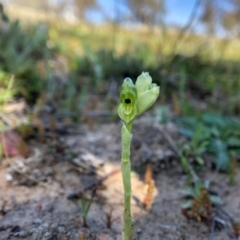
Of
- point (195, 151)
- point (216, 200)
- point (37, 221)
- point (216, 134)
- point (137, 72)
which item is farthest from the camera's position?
Answer: point (137, 72)

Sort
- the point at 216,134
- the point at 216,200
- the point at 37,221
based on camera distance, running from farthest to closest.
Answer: the point at 216,134, the point at 216,200, the point at 37,221

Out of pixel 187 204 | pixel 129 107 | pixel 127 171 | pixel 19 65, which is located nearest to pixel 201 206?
pixel 187 204

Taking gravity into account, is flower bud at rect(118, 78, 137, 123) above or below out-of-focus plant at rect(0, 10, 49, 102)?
below

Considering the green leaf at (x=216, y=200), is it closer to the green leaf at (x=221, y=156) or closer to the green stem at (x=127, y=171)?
the green leaf at (x=221, y=156)

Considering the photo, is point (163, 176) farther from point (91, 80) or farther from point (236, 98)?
point (91, 80)

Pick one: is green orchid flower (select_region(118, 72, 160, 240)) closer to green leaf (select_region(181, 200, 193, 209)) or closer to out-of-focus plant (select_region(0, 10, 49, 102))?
green leaf (select_region(181, 200, 193, 209))

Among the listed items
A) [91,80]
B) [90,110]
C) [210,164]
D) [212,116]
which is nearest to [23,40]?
[91,80]

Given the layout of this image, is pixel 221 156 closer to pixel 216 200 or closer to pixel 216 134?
pixel 216 134

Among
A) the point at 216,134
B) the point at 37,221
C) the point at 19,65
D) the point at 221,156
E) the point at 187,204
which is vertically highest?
the point at 19,65

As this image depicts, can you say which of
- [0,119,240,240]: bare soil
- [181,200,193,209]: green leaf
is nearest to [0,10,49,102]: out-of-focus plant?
[0,119,240,240]: bare soil
